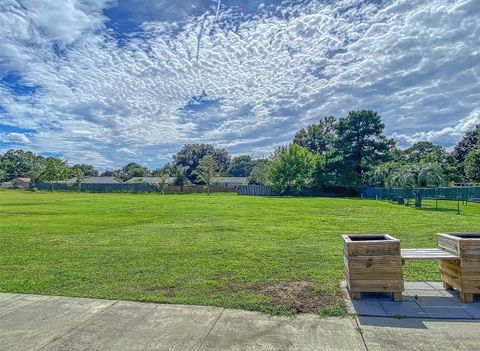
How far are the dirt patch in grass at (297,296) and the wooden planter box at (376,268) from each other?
0.39m

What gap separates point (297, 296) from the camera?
4.17 meters

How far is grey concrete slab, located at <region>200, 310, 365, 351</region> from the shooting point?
9.60 feet

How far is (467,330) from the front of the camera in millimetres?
3156

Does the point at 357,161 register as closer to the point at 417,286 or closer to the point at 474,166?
the point at 474,166

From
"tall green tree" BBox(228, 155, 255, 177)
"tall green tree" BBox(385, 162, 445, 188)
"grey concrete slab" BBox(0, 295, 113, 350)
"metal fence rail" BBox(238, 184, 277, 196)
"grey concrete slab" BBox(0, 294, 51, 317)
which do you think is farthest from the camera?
"tall green tree" BBox(228, 155, 255, 177)

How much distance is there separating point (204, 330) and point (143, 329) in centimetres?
61

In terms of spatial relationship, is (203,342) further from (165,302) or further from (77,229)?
(77,229)

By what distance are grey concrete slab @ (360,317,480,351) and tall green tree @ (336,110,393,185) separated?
133 ft

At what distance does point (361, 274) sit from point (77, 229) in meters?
9.63

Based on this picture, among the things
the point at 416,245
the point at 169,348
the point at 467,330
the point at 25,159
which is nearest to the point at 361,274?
the point at 467,330

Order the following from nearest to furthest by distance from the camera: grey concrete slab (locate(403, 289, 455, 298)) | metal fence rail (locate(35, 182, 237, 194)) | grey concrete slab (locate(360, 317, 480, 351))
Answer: grey concrete slab (locate(360, 317, 480, 351)) < grey concrete slab (locate(403, 289, 455, 298)) < metal fence rail (locate(35, 182, 237, 194))

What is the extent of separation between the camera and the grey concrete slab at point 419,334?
2.87 metres

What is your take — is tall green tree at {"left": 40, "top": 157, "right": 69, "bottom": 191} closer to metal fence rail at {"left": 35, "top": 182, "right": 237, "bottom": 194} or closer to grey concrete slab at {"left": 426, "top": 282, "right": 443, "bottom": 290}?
metal fence rail at {"left": 35, "top": 182, "right": 237, "bottom": 194}

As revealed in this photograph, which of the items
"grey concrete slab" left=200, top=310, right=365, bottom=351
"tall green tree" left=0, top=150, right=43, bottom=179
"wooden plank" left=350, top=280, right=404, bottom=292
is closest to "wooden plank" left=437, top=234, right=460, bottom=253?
"wooden plank" left=350, top=280, right=404, bottom=292
